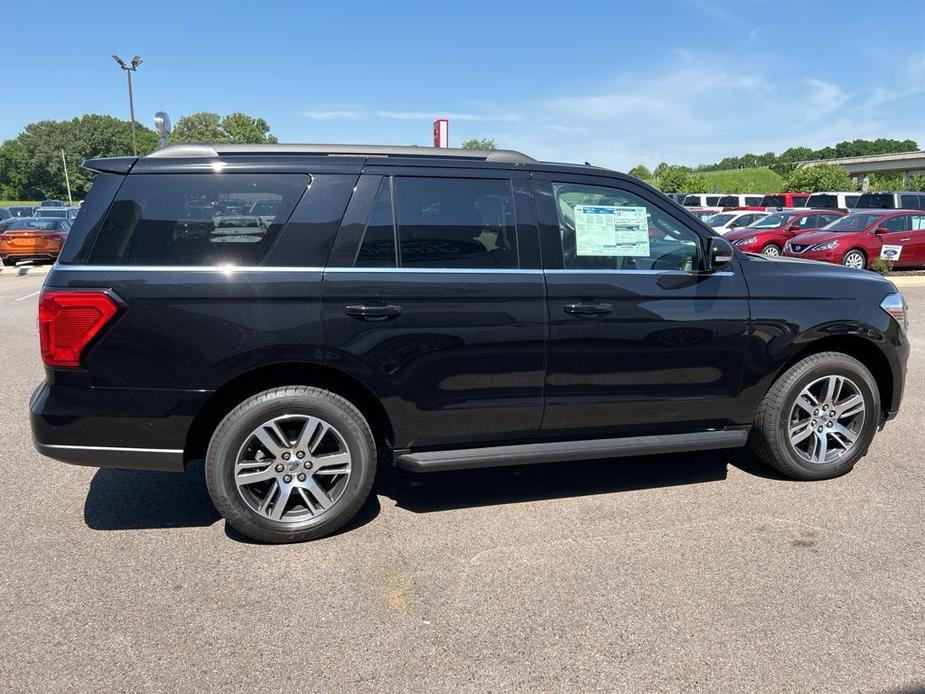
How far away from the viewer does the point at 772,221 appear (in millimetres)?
20750

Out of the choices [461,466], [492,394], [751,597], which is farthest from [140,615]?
[751,597]

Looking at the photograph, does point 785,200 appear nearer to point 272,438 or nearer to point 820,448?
point 820,448

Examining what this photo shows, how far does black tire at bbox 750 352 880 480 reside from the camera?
4207 millimetres

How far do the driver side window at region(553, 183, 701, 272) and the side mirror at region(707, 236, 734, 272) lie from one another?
0.21 feet

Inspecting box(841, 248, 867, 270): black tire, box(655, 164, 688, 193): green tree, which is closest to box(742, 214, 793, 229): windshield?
box(841, 248, 867, 270): black tire

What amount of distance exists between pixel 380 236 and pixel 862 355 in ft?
10.5

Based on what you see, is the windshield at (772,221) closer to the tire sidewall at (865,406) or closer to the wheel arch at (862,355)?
the wheel arch at (862,355)

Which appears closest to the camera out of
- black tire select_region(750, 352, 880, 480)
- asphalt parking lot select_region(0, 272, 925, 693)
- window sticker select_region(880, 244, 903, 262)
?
asphalt parking lot select_region(0, 272, 925, 693)

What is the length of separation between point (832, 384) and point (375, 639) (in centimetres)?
315

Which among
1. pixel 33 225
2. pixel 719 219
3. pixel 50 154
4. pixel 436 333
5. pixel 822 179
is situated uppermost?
pixel 50 154

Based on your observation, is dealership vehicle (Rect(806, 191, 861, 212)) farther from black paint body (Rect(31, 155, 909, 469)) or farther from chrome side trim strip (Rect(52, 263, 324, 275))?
chrome side trim strip (Rect(52, 263, 324, 275))

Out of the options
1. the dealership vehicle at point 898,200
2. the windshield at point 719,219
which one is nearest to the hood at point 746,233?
the windshield at point 719,219

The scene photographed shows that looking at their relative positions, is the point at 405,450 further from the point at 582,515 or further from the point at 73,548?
the point at 73,548

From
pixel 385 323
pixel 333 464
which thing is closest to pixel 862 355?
pixel 385 323
